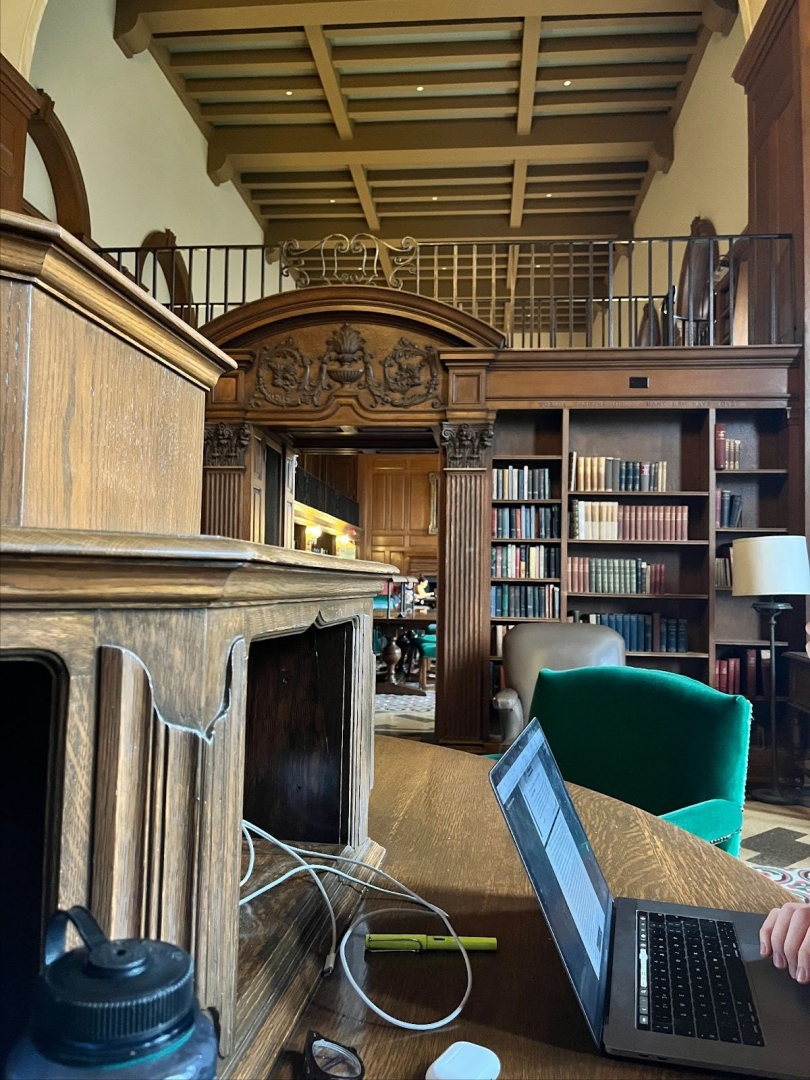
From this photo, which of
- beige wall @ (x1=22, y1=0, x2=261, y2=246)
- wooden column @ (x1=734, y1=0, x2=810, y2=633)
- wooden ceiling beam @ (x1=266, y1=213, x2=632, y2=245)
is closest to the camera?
wooden column @ (x1=734, y1=0, x2=810, y2=633)

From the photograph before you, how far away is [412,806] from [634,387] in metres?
4.01

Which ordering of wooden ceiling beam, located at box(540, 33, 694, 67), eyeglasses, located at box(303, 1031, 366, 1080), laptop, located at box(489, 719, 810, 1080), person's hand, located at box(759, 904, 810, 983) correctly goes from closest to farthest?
eyeglasses, located at box(303, 1031, 366, 1080)
laptop, located at box(489, 719, 810, 1080)
person's hand, located at box(759, 904, 810, 983)
wooden ceiling beam, located at box(540, 33, 694, 67)

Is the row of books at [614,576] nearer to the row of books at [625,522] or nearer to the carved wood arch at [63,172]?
the row of books at [625,522]

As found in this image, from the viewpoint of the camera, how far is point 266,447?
5.54 m

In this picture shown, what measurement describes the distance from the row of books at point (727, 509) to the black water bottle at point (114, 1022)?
4816 millimetres

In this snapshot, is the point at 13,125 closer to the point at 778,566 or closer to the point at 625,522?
the point at 625,522

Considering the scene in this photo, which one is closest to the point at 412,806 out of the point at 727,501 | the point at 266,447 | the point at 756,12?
the point at 727,501

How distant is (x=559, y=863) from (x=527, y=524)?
4321 millimetres

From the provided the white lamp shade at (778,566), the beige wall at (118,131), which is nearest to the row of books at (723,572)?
the white lamp shade at (778,566)

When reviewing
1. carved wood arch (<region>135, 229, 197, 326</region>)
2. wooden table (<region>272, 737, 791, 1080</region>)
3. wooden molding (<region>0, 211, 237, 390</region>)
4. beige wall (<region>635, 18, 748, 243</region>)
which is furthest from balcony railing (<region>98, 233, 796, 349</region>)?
wooden molding (<region>0, 211, 237, 390</region>)

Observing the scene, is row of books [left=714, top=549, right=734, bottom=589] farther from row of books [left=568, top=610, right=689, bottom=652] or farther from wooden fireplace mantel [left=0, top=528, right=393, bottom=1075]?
wooden fireplace mantel [left=0, top=528, right=393, bottom=1075]

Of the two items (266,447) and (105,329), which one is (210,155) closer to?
(266,447)

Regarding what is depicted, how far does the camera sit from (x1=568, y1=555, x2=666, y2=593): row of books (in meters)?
4.93

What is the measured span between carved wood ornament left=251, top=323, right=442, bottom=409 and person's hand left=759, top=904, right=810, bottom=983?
431 centimetres
